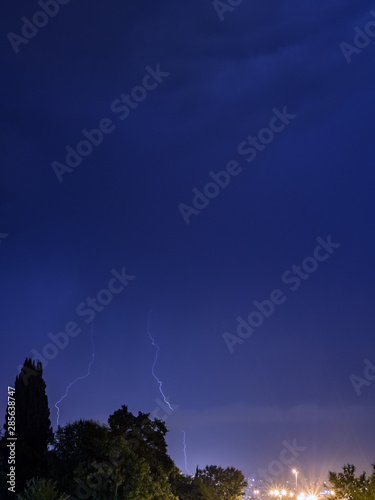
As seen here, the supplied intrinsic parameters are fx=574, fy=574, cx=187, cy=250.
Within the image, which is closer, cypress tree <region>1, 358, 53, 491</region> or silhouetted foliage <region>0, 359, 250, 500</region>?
silhouetted foliage <region>0, 359, 250, 500</region>

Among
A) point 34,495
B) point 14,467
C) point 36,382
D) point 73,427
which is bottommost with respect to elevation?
point 34,495

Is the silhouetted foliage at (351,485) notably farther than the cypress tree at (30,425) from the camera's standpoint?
No

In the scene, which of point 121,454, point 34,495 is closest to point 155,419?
point 121,454

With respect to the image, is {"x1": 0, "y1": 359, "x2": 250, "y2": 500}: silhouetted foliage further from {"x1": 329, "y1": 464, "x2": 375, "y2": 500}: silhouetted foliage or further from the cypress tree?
{"x1": 329, "y1": 464, "x2": 375, "y2": 500}: silhouetted foliage

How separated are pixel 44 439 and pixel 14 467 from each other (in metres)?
3.28

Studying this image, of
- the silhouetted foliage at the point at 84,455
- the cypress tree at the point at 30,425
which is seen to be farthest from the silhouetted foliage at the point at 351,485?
the cypress tree at the point at 30,425

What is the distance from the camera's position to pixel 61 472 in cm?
3328

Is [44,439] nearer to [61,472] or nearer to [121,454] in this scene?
[61,472]
